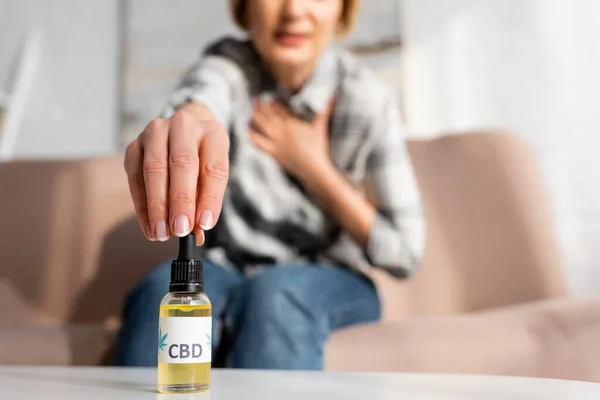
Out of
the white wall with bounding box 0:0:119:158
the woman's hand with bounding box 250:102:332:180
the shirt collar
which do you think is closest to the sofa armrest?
the woman's hand with bounding box 250:102:332:180

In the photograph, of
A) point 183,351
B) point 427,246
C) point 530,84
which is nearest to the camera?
point 183,351

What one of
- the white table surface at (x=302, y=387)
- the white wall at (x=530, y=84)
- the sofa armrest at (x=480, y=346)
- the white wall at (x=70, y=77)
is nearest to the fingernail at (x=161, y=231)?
the white table surface at (x=302, y=387)

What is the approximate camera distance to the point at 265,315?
2.65ft

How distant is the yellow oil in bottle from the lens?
47cm

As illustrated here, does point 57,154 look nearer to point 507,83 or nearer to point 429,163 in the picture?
point 429,163

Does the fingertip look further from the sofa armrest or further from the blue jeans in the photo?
the sofa armrest

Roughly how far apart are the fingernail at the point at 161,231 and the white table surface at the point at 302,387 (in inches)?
4.3

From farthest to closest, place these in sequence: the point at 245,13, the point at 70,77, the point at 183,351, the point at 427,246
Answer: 1. the point at 70,77
2. the point at 427,246
3. the point at 245,13
4. the point at 183,351

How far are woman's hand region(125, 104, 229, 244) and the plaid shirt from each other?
0.48m

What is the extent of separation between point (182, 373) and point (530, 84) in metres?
1.71

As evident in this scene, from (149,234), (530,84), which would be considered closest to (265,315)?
(149,234)

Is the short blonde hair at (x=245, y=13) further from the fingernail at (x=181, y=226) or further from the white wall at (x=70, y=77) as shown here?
the white wall at (x=70, y=77)

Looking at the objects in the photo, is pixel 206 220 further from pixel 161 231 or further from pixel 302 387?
pixel 302 387

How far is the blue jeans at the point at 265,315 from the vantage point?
79 centimetres
